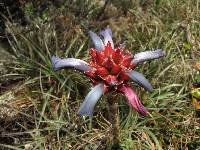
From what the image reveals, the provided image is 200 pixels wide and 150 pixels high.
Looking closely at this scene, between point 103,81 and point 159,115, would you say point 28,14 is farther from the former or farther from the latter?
point 103,81

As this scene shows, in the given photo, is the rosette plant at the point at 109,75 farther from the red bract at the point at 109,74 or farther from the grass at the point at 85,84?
the grass at the point at 85,84

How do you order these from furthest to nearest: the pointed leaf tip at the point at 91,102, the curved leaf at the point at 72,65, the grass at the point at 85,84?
the grass at the point at 85,84
the curved leaf at the point at 72,65
the pointed leaf tip at the point at 91,102

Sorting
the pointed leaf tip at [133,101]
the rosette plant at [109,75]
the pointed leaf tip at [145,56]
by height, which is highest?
the pointed leaf tip at [145,56]

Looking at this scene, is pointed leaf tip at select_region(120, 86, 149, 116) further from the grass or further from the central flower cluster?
the grass

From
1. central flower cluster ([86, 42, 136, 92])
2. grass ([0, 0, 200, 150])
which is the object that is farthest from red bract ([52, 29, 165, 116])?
grass ([0, 0, 200, 150])

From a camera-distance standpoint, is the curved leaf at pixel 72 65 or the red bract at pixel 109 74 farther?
the curved leaf at pixel 72 65

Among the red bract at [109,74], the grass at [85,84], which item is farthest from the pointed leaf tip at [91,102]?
the grass at [85,84]

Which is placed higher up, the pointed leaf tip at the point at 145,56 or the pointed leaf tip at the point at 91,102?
the pointed leaf tip at the point at 145,56
